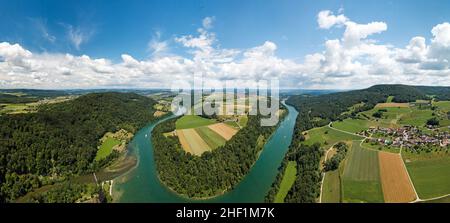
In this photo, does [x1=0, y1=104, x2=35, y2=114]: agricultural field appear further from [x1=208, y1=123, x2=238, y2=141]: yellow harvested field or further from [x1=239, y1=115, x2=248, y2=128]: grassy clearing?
[x1=239, y1=115, x2=248, y2=128]: grassy clearing

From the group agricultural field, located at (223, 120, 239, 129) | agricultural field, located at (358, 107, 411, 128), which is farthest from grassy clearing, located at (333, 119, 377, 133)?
agricultural field, located at (223, 120, 239, 129)

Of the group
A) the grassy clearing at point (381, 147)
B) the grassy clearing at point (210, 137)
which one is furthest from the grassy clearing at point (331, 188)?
the grassy clearing at point (210, 137)

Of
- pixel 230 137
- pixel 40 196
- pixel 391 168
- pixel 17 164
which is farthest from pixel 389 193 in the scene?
pixel 17 164

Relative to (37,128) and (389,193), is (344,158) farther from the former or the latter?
(37,128)

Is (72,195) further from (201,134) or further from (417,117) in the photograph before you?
(417,117)

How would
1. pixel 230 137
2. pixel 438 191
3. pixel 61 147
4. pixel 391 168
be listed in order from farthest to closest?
pixel 230 137, pixel 61 147, pixel 391 168, pixel 438 191
